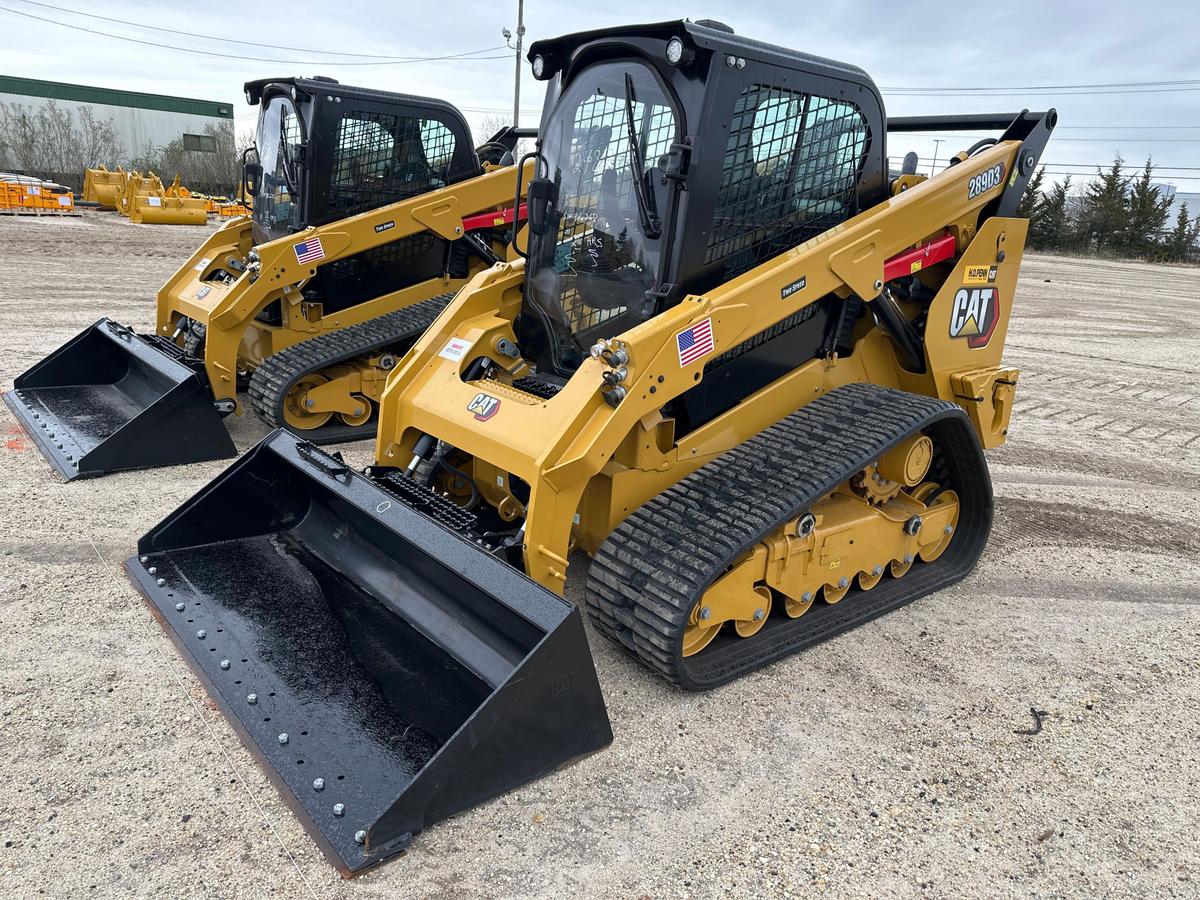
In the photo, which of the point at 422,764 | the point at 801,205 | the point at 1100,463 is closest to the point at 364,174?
the point at 801,205

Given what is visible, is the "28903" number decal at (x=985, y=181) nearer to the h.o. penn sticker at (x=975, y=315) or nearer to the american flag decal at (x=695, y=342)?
the h.o. penn sticker at (x=975, y=315)

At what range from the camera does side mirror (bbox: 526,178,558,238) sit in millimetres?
3955

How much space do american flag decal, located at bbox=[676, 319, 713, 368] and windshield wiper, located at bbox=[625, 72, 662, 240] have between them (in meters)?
0.44

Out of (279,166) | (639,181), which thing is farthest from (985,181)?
(279,166)

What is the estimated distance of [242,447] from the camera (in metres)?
6.03

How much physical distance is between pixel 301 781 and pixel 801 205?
297 cm

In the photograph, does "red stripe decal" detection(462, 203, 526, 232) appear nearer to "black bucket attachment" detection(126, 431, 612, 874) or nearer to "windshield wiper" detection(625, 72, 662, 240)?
"black bucket attachment" detection(126, 431, 612, 874)

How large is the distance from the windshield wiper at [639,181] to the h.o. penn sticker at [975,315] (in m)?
1.81

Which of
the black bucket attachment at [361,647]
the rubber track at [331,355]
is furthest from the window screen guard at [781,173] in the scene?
the rubber track at [331,355]

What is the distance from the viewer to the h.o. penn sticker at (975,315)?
14.5 ft

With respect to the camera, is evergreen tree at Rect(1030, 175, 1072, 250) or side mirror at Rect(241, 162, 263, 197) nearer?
side mirror at Rect(241, 162, 263, 197)

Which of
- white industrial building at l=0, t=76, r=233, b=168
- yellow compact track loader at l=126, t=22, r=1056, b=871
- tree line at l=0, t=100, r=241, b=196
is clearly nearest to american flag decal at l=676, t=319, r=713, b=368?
yellow compact track loader at l=126, t=22, r=1056, b=871

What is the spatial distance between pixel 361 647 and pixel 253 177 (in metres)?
5.13

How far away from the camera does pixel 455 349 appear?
4.20m
